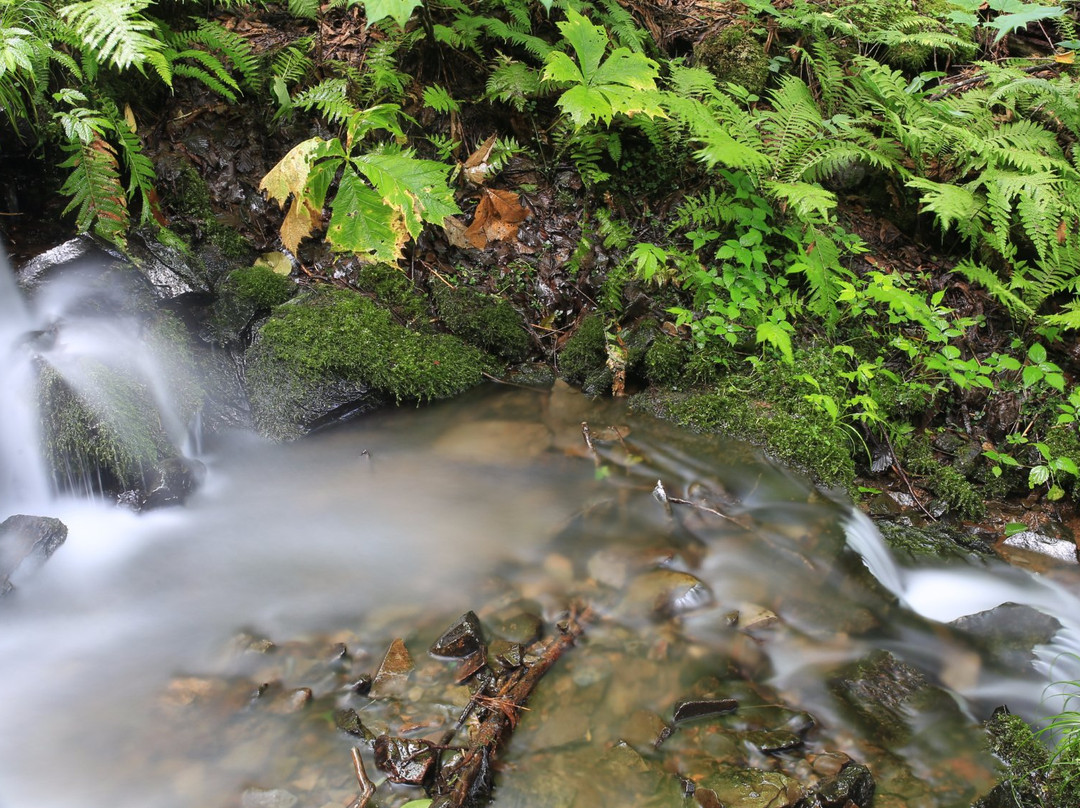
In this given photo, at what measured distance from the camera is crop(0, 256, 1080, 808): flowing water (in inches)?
101

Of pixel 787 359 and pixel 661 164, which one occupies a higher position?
pixel 661 164

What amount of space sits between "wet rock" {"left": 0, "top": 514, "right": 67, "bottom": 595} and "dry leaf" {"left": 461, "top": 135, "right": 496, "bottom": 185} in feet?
11.5

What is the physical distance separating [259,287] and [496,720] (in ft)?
11.1

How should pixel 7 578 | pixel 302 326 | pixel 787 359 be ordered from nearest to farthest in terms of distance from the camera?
pixel 7 578, pixel 787 359, pixel 302 326

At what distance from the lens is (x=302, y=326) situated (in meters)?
4.45

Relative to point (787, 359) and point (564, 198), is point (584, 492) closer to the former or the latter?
point (787, 359)

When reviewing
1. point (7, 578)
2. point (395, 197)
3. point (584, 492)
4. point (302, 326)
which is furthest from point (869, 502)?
point (7, 578)

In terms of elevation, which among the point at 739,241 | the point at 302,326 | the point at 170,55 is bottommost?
the point at 302,326

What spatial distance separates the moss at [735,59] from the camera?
543 cm

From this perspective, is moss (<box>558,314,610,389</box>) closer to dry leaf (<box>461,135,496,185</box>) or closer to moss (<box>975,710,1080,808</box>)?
dry leaf (<box>461,135,496,185</box>)

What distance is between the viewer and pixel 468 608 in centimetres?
328

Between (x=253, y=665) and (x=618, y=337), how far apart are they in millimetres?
Result: 3049

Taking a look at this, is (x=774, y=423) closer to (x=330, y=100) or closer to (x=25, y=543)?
(x=330, y=100)

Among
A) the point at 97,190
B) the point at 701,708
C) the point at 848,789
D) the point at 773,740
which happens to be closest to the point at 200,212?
the point at 97,190
